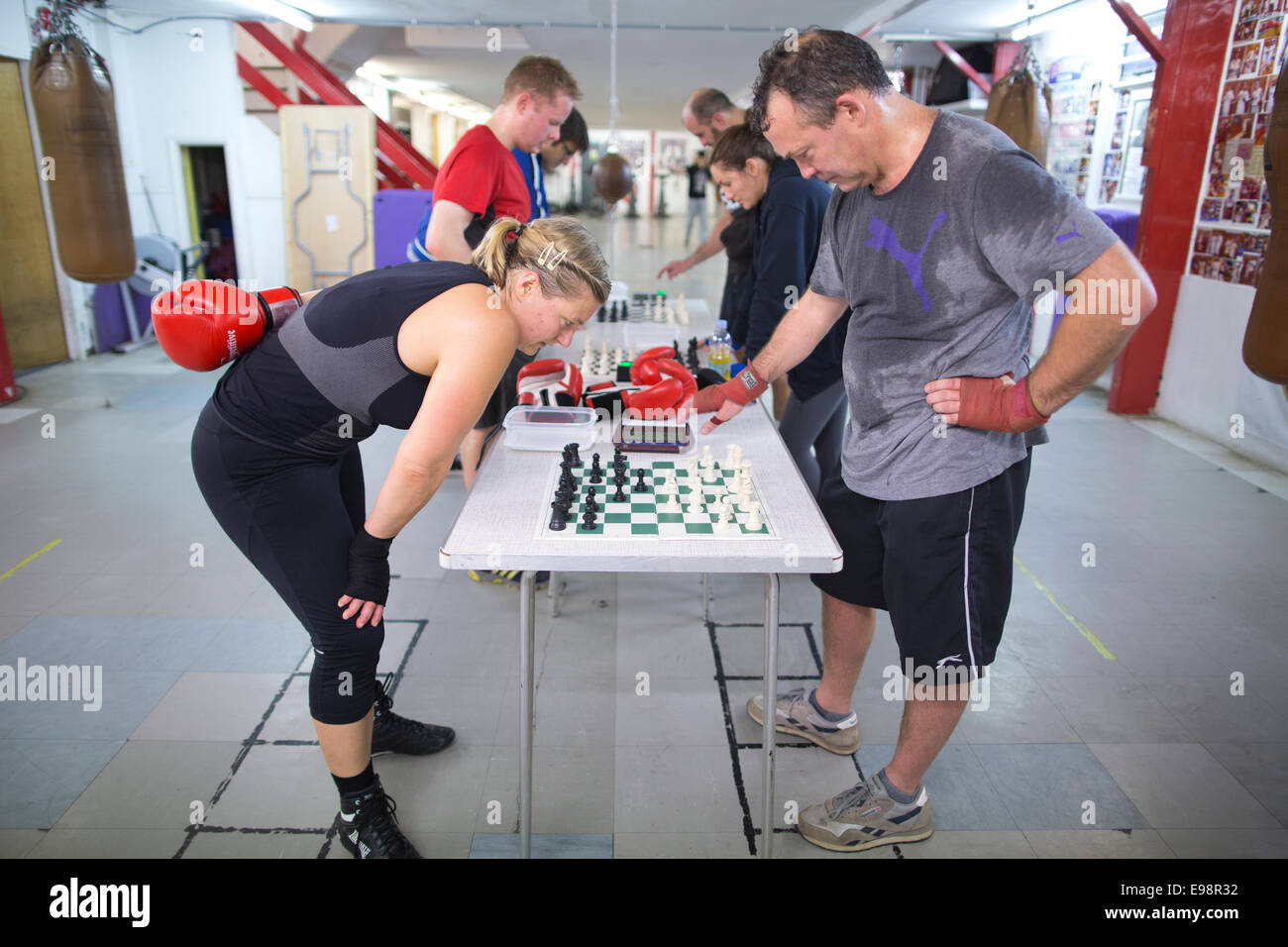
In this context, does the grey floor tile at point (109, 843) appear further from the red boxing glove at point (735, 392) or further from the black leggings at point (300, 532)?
the red boxing glove at point (735, 392)

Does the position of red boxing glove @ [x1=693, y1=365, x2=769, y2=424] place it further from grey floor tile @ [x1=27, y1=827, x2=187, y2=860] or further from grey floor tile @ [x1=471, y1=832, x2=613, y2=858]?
grey floor tile @ [x1=27, y1=827, x2=187, y2=860]

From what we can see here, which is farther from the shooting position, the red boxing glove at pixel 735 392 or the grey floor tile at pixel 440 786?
the red boxing glove at pixel 735 392

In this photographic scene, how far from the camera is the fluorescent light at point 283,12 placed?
566 cm

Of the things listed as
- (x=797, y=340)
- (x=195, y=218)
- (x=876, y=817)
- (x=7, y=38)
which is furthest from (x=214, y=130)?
(x=876, y=817)

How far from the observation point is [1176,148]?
16.2 ft

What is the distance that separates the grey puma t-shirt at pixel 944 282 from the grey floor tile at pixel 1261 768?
1.22 m

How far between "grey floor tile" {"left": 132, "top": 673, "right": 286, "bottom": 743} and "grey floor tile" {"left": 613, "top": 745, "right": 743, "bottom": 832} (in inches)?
42.7

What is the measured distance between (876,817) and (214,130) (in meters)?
8.20

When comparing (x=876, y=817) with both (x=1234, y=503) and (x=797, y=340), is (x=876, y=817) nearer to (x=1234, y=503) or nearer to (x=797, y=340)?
(x=797, y=340)

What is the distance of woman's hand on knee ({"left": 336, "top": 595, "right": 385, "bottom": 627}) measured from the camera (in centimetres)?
167

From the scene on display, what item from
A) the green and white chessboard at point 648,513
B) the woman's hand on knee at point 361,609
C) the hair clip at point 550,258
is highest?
the hair clip at point 550,258

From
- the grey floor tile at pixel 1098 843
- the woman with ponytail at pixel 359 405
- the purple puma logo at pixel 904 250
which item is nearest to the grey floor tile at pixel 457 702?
the woman with ponytail at pixel 359 405
